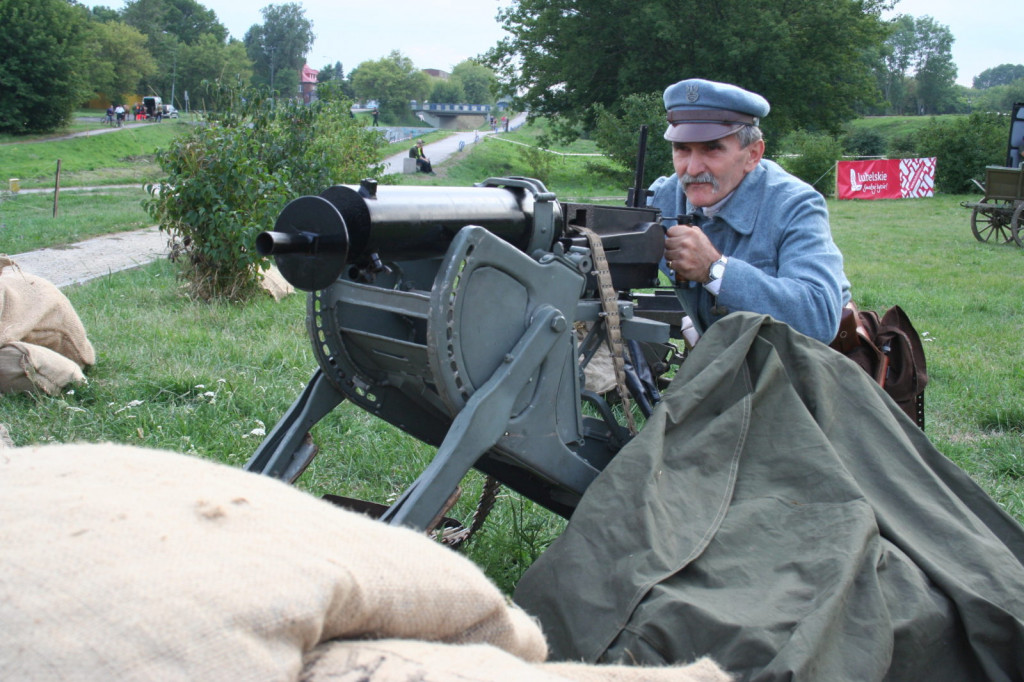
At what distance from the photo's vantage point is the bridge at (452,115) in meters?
103

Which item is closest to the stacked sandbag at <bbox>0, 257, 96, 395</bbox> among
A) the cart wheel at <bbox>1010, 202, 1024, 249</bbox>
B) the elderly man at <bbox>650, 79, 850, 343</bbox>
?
the elderly man at <bbox>650, 79, 850, 343</bbox>

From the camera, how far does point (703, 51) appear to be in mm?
35062

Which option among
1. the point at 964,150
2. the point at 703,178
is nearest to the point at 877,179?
the point at 964,150

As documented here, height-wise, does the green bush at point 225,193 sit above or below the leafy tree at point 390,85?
below

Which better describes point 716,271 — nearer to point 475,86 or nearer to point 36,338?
point 36,338

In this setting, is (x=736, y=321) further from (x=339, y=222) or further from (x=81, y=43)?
(x=81, y=43)

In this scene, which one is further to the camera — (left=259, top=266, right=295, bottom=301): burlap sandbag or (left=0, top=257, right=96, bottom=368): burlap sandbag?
(left=259, top=266, right=295, bottom=301): burlap sandbag

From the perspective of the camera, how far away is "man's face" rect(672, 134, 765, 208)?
3283mm

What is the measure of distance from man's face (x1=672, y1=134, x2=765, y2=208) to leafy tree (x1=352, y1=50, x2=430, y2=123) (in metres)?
93.4

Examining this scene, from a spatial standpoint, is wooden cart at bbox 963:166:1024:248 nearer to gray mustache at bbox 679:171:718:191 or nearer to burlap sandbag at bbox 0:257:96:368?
gray mustache at bbox 679:171:718:191

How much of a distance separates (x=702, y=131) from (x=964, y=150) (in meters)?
33.7

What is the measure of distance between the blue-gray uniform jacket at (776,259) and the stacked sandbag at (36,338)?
10.9ft

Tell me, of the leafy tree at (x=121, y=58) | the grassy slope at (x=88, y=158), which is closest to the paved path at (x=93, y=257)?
the grassy slope at (x=88, y=158)

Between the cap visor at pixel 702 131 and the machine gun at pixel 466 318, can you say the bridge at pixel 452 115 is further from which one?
the machine gun at pixel 466 318
